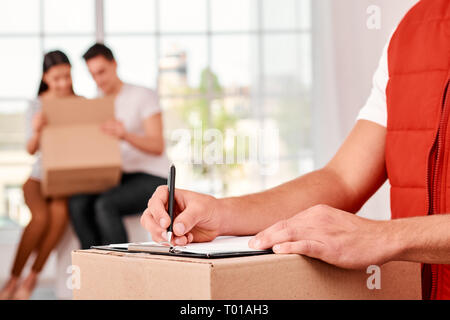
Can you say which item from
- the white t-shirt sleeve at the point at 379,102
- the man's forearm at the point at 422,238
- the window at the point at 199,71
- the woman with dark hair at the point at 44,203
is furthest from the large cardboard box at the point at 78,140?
the man's forearm at the point at 422,238

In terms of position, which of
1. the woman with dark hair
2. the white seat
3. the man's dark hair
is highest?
the man's dark hair

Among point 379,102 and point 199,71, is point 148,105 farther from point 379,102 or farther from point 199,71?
point 379,102

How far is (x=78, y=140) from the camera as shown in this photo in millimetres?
3172

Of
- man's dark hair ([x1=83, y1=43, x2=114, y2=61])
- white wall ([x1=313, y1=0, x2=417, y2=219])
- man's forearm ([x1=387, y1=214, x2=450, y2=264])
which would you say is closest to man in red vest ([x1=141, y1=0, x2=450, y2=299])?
man's forearm ([x1=387, y1=214, x2=450, y2=264])

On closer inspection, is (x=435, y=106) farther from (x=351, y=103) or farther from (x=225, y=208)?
(x=351, y=103)

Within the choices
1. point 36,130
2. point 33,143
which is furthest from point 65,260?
point 36,130

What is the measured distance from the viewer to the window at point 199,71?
4.73 metres

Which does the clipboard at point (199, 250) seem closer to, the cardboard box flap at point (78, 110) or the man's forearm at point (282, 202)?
the man's forearm at point (282, 202)

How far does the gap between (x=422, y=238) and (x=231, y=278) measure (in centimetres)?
25

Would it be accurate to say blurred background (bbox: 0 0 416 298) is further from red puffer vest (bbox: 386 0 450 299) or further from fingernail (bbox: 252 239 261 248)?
fingernail (bbox: 252 239 261 248)

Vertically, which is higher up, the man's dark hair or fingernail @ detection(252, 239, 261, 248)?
the man's dark hair

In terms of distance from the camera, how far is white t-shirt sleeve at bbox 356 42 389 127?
1141 millimetres

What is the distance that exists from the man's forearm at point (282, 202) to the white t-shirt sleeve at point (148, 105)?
2.34m

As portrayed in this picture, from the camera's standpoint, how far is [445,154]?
982 mm
